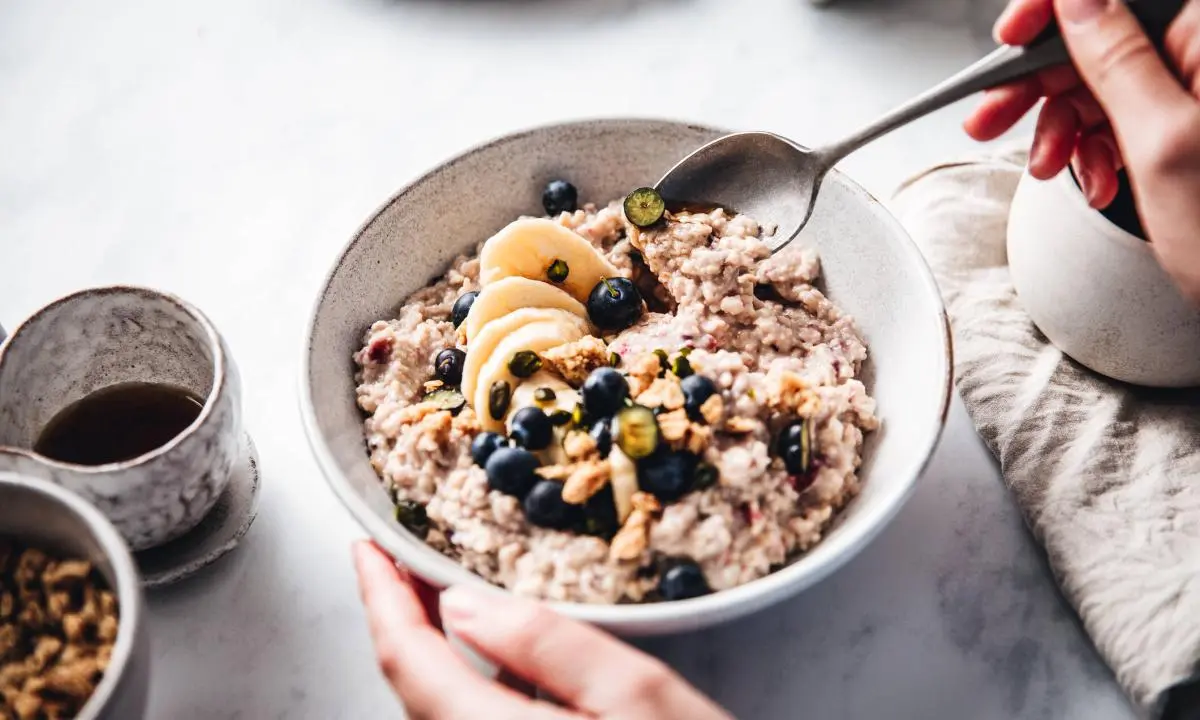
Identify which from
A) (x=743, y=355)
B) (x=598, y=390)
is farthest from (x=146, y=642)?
(x=743, y=355)

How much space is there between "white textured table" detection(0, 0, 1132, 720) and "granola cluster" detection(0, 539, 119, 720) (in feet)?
0.71

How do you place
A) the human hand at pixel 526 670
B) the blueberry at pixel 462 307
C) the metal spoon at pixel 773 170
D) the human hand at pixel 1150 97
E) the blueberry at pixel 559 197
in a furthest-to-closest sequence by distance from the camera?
the blueberry at pixel 559 197 < the blueberry at pixel 462 307 < the metal spoon at pixel 773 170 < the human hand at pixel 1150 97 < the human hand at pixel 526 670

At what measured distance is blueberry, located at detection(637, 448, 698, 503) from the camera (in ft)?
3.52

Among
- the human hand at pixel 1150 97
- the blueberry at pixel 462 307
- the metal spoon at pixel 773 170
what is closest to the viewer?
the human hand at pixel 1150 97

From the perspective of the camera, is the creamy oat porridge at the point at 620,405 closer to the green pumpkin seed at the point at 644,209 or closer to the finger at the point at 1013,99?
the green pumpkin seed at the point at 644,209

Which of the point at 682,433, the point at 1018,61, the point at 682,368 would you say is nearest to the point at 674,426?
the point at 682,433

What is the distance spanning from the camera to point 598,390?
3.72ft

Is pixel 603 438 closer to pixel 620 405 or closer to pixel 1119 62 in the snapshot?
pixel 620 405

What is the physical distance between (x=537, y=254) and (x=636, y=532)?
0.45m

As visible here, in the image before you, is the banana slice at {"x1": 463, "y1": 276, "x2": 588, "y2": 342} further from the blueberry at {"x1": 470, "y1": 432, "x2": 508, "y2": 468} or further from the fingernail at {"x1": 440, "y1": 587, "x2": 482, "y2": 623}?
the fingernail at {"x1": 440, "y1": 587, "x2": 482, "y2": 623}

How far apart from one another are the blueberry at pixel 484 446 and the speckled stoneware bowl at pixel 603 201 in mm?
118

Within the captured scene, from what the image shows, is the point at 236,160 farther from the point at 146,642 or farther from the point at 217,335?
the point at 146,642

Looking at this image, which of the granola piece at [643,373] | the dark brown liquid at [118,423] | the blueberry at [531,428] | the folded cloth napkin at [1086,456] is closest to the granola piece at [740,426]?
the granola piece at [643,373]

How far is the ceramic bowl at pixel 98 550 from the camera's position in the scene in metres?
0.92
